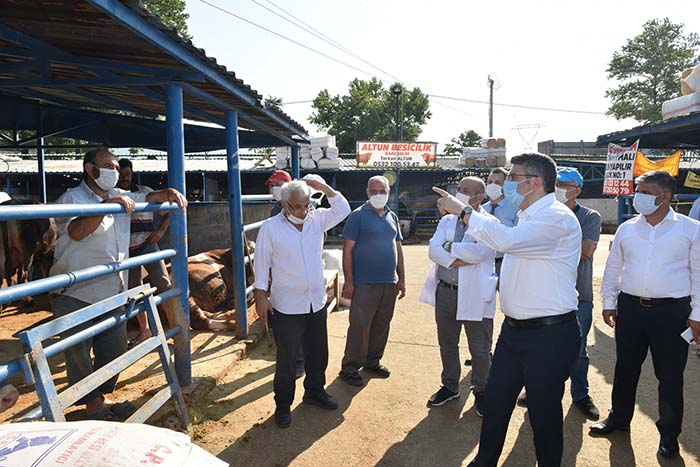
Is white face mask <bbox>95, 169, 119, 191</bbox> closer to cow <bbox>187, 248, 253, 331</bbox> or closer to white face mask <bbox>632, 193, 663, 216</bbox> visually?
cow <bbox>187, 248, 253, 331</bbox>

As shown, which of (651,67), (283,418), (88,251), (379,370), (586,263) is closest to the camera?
(88,251)

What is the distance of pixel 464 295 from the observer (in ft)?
11.6

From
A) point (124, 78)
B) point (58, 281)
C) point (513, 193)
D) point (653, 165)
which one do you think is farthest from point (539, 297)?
point (653, 165)

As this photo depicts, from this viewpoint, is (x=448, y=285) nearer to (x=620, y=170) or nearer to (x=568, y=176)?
(x=568, y=176)

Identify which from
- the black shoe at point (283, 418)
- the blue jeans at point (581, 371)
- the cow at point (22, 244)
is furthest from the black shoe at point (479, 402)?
the cow at point (22, 244)

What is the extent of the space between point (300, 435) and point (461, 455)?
42.3 inches

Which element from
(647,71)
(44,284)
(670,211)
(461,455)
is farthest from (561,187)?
(647,71)

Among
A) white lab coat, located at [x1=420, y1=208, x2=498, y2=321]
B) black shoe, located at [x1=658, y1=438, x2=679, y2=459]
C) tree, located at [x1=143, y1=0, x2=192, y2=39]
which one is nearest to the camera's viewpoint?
black shoe, located at [x1=658, y1=438, x2=679, y2=459]

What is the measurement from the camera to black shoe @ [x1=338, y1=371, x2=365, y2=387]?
13.6 ft

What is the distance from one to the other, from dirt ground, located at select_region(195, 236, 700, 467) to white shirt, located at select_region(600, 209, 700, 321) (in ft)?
3.36

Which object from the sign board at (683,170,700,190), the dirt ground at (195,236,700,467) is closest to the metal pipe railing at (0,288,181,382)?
the dirt ground at (195,236,700,467)

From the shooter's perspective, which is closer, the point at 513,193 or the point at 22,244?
the point at 513,193

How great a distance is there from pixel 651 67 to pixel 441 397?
1519 inches

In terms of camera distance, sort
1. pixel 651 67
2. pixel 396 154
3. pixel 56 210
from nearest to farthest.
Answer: pixel 56 210
pixel 396 154
pixel 651 67
